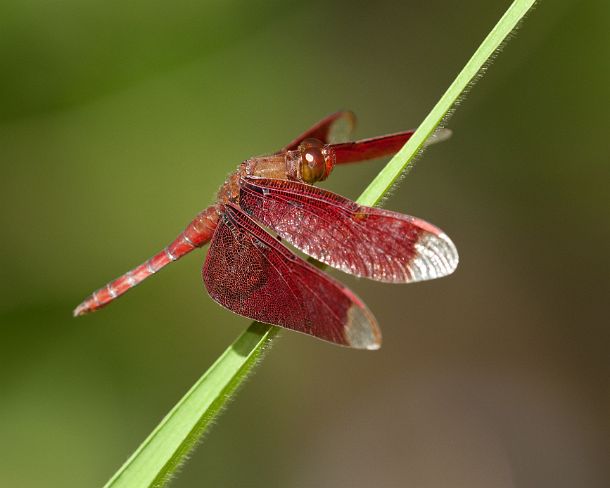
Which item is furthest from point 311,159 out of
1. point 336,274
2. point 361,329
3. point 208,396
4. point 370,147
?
point 336,274

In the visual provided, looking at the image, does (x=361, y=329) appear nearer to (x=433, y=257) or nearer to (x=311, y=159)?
(x=433, y=257)

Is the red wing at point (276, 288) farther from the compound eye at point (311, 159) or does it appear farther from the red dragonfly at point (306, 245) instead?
the compound eye at point (311, 159)

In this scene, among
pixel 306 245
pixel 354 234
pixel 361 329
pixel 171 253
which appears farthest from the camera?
pixel 171 253

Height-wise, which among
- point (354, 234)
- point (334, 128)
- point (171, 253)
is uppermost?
point (334, 128)

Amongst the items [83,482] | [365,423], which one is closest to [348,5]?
[365,423]

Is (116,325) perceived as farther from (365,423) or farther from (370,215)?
(370,215)

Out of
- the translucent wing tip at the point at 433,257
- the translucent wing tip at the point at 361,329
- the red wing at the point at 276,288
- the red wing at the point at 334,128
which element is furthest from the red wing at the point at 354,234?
Answer: the red wing at the point at 334,128
